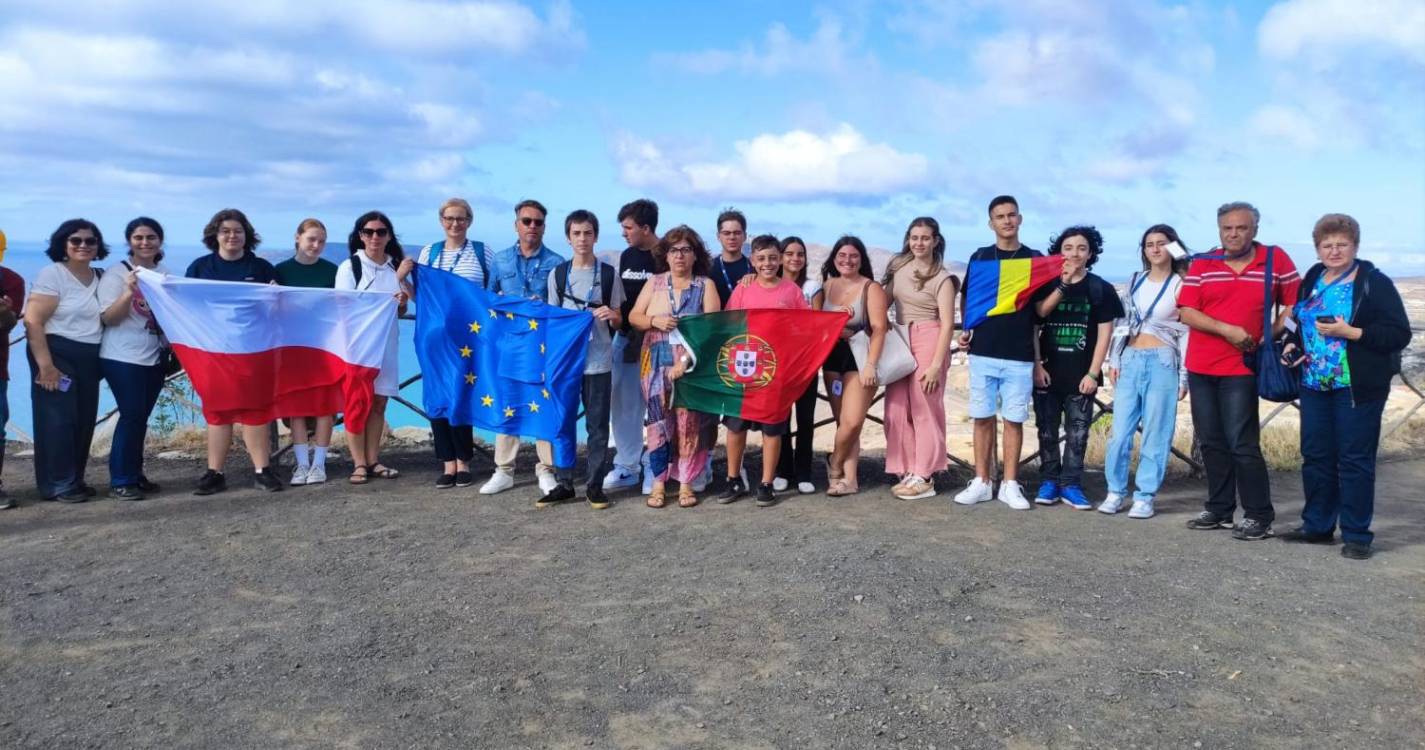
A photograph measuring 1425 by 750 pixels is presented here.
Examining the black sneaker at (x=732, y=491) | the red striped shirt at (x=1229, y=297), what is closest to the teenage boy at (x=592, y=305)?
the black sneaker at (x=732, y=491)

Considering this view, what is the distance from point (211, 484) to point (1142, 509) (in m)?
7.15

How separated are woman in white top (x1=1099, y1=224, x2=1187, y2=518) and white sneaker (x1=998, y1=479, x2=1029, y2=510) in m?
0.77

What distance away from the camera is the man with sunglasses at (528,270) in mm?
7469

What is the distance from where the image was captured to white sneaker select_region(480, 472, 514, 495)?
7.66 m

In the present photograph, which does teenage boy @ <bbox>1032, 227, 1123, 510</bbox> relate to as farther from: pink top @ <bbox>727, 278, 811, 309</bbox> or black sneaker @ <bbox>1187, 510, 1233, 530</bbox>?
pink top @ <bbox>727, 278, 811, 309</bbox>

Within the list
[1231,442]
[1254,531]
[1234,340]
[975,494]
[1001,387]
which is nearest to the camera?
[1234,340]

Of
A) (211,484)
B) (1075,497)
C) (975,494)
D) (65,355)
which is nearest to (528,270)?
(211,484)

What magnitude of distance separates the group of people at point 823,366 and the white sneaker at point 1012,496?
2cm

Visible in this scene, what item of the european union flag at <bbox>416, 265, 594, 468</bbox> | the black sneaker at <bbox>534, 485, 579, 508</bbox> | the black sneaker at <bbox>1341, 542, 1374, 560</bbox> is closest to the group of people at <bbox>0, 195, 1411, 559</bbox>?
the black sneaker at <bbox>534, 485, 579, 508</bbox>

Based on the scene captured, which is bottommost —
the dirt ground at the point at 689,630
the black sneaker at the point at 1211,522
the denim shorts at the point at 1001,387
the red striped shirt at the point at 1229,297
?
the dirt ground at the point at 689,630

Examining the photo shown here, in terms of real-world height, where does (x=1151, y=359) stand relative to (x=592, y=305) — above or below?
below

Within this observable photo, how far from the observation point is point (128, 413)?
7.41m

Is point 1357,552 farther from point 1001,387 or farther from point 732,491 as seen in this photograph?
point 732,491

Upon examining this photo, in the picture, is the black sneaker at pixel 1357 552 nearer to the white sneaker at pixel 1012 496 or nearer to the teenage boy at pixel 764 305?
the white sneaker at pixel 1012 496
